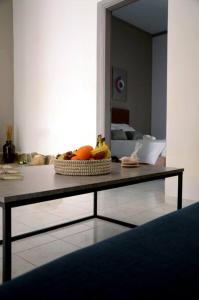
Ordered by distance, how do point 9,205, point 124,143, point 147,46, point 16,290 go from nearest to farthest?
point 16,290 < point 9,205 < point 124,143 < point 147,46

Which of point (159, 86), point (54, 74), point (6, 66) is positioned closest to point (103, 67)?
point (54, 74)

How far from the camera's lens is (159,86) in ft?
23.2

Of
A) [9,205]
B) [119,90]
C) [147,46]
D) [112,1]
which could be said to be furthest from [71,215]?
[147,46]

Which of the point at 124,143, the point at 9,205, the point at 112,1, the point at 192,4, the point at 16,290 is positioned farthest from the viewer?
the point at 124,143

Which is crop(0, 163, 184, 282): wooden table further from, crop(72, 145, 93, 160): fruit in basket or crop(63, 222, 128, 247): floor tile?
crop(63, 222, 128, 247): floor tile

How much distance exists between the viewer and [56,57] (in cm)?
418

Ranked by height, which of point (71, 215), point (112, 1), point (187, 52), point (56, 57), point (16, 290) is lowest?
point (71, 215)

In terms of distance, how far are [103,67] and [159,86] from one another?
3.75m

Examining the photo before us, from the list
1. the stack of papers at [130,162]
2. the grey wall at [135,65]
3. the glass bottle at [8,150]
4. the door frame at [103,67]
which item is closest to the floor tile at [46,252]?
the stack of papers at [130,162]

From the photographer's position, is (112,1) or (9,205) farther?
(112,1)

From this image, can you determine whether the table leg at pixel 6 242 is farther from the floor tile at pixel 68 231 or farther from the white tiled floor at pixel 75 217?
the floor tile at pixel 68 231

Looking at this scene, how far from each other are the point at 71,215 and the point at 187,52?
1.88 m

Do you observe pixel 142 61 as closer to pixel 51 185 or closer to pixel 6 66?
pixel 6 66

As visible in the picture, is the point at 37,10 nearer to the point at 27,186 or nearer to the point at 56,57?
the point at 56,57
